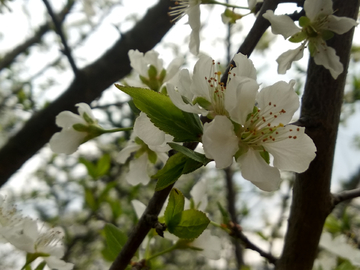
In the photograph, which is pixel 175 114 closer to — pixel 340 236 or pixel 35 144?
pixel 35 144

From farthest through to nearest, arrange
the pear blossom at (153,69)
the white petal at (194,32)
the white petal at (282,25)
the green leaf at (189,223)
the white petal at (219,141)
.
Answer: the pear blossom at (153,69)
the white petal at (194,32)
the white petal at (282,25)
the green leaf at (189,223)
the white petal at (219,141)

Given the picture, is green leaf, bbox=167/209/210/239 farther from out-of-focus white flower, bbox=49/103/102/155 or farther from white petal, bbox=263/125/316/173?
out-of-focus white flower, bbox=49/103/102/155

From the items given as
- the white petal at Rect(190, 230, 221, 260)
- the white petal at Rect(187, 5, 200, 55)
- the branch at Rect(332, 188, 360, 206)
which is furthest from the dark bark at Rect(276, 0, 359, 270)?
the white petal at Rect(187, 5, 200, 55)

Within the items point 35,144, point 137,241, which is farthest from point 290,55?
point 35,144

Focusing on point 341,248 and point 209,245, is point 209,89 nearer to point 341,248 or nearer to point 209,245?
point 209,245

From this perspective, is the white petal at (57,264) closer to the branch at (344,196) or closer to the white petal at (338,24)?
the branch at (344,196)

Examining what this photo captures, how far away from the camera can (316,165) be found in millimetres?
664

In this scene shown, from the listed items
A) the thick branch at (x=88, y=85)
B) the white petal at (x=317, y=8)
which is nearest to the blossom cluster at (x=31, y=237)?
the thick branch at (x=88, y=85)

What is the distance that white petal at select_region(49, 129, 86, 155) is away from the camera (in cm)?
73

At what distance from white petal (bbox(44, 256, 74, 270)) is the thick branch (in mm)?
569

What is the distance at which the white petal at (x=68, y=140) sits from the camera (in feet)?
2.39

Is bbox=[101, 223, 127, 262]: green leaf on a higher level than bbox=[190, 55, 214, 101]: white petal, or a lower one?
lower

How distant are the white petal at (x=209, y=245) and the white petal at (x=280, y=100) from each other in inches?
12.9

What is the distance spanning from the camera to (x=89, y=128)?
0.75 m
